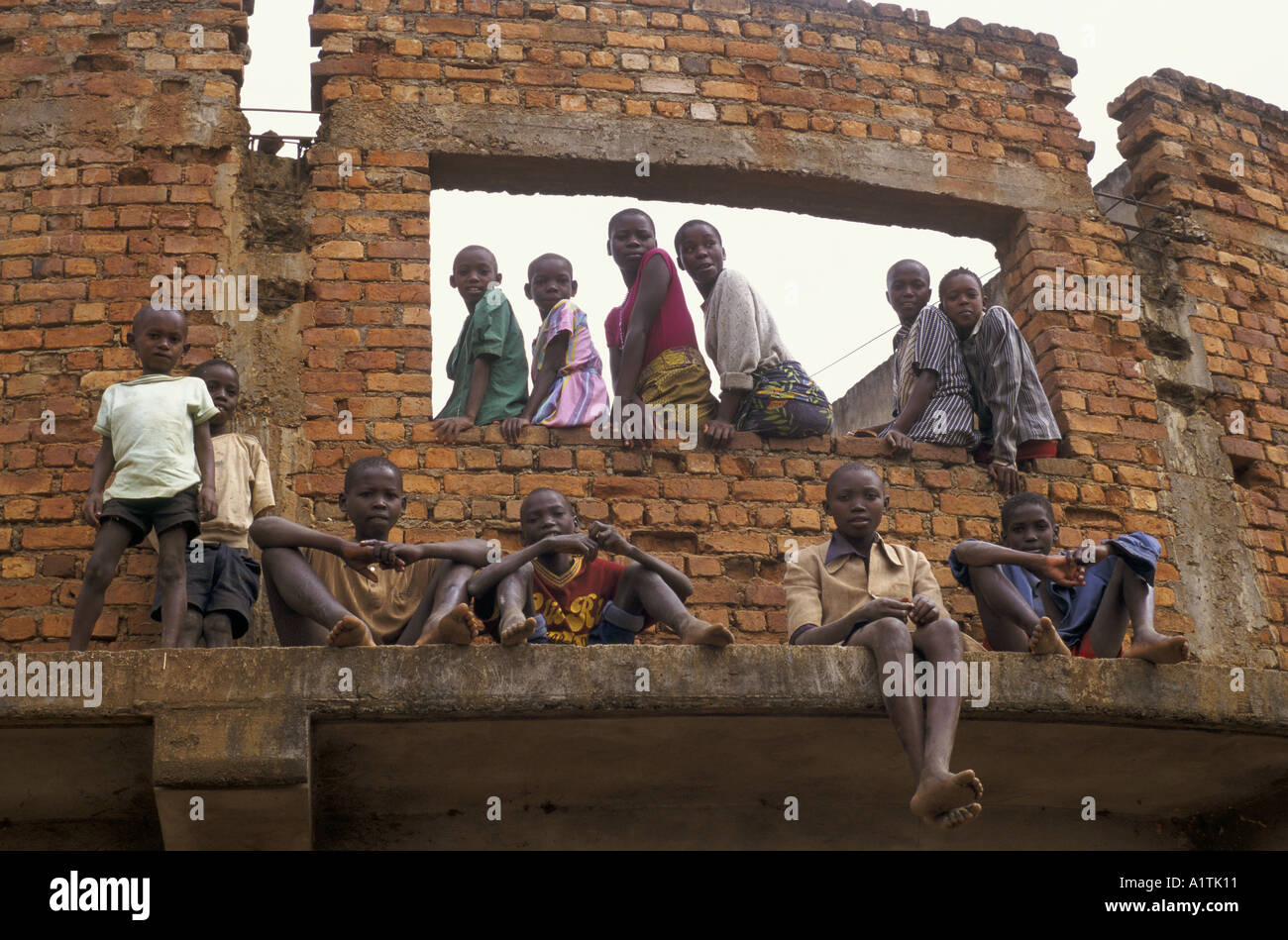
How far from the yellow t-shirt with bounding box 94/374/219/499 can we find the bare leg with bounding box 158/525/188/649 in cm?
14

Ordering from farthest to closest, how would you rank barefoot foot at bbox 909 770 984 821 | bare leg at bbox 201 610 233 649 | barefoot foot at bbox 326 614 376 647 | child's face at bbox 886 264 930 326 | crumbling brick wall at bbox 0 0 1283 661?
1. child's face at bbox 886 264 930 326
2. crumbling brick wall at bbox 0 0 1283 661
3. bare leg at bbox 201 610 233 649
4. barefoot foot at bbox 326 614 376 647
5. barefoot foot at bbox 909 770 984 821

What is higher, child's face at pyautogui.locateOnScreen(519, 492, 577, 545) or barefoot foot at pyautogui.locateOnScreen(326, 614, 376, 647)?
child's face at pyautogui.locateOnScreen(519, 492, 577, 545)

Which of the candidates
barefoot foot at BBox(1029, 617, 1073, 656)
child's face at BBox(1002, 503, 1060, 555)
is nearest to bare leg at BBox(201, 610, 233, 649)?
barefoot foot at BBox(1029, 617, 1073, 656)

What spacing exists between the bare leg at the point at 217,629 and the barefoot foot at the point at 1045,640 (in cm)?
271

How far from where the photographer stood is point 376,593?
5414 millimetres

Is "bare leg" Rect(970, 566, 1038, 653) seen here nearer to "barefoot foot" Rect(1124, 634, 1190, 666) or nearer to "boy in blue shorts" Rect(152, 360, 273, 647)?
"barefoot foot" Rect(1124, 634, 1190, 666)

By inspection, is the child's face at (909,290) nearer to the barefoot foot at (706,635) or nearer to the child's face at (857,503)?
the child's face at (857,503)

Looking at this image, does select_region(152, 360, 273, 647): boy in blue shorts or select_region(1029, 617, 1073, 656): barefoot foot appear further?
select_region(152, 360, 273, 647): boy in blue shorts

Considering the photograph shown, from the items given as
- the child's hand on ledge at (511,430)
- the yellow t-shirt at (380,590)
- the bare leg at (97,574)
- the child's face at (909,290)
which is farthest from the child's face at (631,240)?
the bare leg at (97,574)

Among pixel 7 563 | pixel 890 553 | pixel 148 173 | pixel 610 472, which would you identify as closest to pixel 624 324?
pixel 610 472

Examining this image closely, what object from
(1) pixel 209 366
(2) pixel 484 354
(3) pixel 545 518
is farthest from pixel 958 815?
(1) pixel 209 366

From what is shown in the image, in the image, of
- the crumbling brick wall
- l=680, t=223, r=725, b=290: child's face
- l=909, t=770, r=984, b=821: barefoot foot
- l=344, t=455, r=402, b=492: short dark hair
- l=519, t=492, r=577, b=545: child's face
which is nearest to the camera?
l=909, t=770, r=984, b=821: barefoot foot

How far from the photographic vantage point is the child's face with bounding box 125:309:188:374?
5.43 m

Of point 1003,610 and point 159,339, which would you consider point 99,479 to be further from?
point 1003,610
